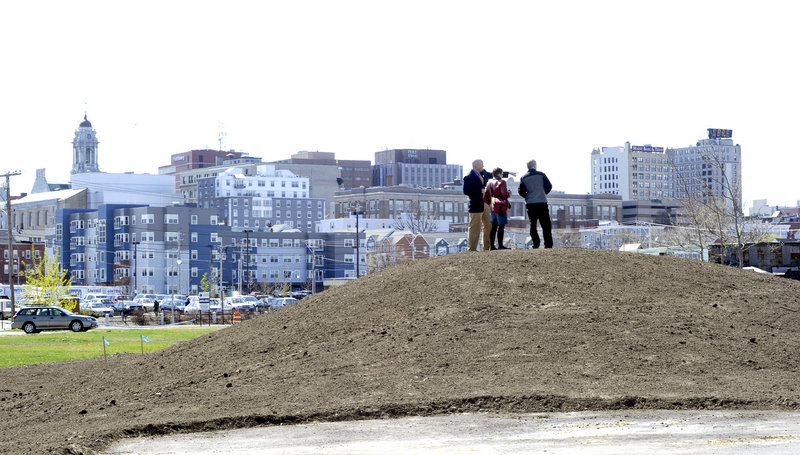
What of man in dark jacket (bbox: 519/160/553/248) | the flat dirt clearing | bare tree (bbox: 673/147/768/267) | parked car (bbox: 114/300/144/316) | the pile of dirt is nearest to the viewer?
the flat dirt clearing

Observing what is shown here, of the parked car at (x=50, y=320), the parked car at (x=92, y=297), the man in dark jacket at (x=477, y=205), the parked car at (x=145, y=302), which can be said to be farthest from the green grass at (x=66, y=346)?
the parked car at (x=92, y=297)

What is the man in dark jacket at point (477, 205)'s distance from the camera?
23109mm

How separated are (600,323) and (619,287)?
74.1 inches

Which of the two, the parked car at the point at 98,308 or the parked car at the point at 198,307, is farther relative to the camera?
the parked car at the point at 198,307

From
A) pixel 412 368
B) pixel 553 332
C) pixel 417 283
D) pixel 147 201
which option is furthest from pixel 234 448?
pixel 147 201

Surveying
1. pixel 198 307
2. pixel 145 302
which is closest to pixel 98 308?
pixel 198 307

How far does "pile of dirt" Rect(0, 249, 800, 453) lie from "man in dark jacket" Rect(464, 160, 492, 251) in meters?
1.53

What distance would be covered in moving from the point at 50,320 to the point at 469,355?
45.2 meters

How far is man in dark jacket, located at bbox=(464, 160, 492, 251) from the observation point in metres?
23.1

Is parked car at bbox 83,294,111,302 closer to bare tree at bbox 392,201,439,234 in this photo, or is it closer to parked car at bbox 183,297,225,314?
parked car at bbox 183,297,225,314

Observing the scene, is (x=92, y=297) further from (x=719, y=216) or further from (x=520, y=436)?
(x=520, y=436)

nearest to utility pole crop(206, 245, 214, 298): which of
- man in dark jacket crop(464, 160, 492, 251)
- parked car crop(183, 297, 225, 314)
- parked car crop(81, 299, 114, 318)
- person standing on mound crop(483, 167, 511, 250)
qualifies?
parked car crop(81, 299, 114, 318)

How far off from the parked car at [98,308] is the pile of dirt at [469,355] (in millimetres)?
64378

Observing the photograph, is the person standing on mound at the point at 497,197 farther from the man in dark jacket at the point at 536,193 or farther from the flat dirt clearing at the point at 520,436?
the flat dirt clearing at the point at 520,436
